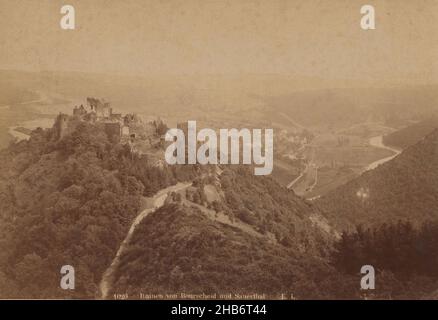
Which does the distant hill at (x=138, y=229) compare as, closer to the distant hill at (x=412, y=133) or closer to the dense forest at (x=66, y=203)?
the dense forest at (x=66, y=203)

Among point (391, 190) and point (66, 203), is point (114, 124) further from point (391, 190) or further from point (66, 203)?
point (391, 190)

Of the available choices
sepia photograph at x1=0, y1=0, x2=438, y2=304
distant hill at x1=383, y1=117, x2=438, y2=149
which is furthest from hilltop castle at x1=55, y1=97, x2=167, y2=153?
distant hill at x1=383, y1=117, x2=438, y2=149

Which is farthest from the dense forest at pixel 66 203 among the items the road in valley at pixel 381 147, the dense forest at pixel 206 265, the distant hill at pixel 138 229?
the road in valley at pixel 381 147

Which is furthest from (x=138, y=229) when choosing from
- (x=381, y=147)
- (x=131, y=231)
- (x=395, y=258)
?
(x=381, y=147)
